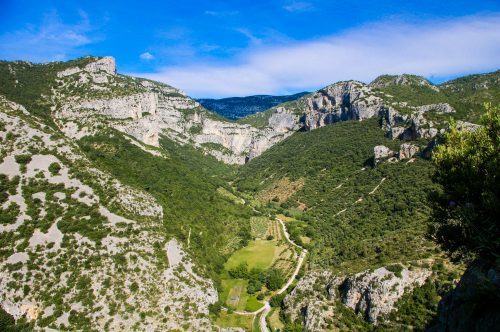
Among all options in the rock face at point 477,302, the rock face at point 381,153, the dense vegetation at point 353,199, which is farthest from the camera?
the rock face at point 381,153

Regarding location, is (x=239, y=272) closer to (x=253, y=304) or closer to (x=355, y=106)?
(x=253, y=304)

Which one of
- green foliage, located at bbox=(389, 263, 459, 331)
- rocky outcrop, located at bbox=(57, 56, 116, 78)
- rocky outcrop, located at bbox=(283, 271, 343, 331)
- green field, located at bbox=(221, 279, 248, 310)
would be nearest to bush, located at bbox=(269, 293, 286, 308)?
rocky outcrop, located at bbox=(283, 271, 343, 331)

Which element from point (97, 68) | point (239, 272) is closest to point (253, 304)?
point (239, 272)

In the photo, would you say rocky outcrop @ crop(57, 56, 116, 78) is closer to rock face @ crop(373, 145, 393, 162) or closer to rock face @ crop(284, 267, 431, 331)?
rock face @ crop(373, 145, 393, 162)

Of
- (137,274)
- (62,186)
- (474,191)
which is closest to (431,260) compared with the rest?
(474,191)

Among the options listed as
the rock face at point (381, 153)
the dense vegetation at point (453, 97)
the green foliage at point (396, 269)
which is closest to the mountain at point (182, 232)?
the green foliage at point (396, 269)

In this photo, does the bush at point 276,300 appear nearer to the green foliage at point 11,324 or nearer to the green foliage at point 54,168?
the green foliage at point 11,324

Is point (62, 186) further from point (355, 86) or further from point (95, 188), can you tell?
point (355, 86)
